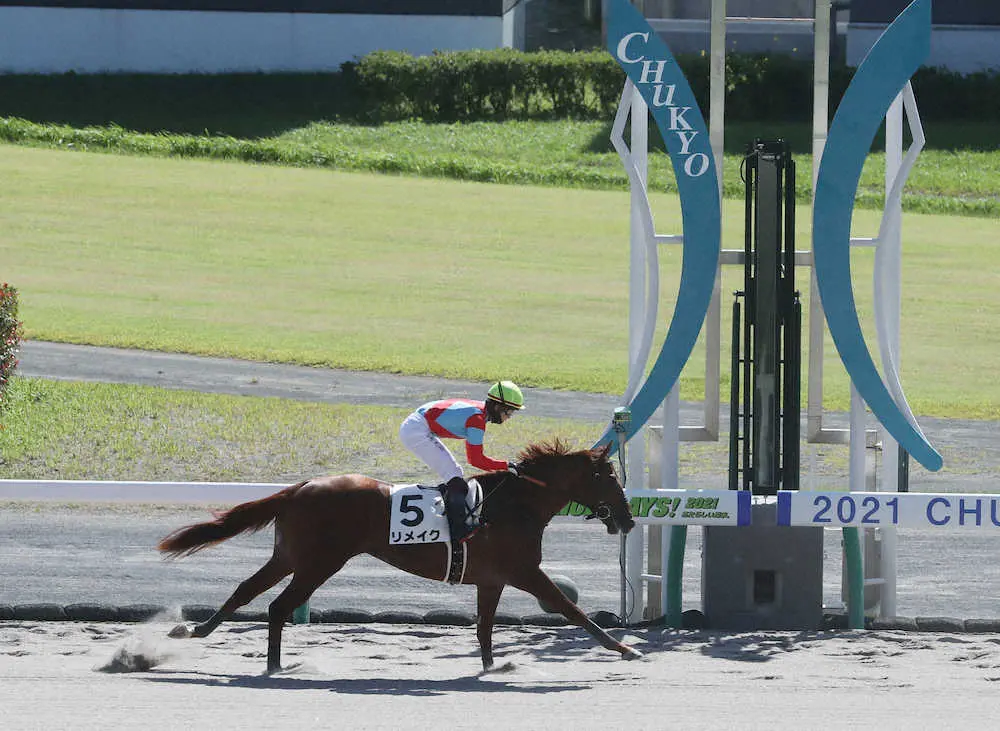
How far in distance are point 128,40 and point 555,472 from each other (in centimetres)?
3422

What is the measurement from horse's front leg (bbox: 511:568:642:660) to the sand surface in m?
0.17

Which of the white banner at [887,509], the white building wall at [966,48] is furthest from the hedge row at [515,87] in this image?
the white banner at [887,509]

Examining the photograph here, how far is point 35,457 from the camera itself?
1505 cm

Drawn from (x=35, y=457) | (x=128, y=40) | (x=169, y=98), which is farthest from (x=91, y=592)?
(x=128, y=40)

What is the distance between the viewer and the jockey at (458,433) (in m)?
8.34

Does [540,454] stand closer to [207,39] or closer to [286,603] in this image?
[286,603]

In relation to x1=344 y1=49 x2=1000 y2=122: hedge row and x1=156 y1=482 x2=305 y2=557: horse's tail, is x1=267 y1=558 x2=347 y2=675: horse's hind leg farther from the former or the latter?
x1=344 y1=49 x2=1000 y2=122: hedge row

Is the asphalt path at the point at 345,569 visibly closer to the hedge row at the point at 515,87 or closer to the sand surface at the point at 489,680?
the sand surface at the point at 489,680

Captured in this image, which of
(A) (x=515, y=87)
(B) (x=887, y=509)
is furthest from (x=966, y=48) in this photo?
(B) (x=887, y=509)

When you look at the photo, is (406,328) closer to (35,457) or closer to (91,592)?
(35,457)

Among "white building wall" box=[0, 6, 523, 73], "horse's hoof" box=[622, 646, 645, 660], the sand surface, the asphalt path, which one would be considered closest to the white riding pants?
the sand surface

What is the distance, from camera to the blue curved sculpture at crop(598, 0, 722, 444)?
379 inches

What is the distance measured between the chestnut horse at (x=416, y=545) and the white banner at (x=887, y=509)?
1.24 m

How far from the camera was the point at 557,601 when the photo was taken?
331 inches
